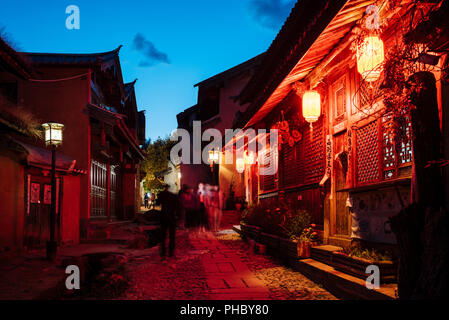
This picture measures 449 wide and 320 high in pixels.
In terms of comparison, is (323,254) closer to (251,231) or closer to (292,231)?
(292,231)

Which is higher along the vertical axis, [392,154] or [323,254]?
[392,154]

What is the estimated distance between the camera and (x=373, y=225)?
695cm

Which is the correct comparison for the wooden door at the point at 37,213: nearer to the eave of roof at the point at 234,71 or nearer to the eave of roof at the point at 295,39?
the eave of roof at the point at 295,39

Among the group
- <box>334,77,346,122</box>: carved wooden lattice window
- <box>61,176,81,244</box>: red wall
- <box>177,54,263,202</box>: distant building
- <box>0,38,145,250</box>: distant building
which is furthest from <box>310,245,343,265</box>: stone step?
<box>177,54,263,202</box>: distant building

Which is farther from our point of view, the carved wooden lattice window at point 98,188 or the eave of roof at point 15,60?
the carved wooden lattice window at point 98,188

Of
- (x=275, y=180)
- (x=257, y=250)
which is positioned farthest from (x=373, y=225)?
(x=275, y=180)

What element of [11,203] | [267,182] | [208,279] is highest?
[267,182]

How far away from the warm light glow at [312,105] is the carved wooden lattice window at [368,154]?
1524 mm

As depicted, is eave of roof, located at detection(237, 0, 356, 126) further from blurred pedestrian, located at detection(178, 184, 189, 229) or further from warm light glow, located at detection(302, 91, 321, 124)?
blurred pedestrian, located at detection(178, 184, 189, 229)

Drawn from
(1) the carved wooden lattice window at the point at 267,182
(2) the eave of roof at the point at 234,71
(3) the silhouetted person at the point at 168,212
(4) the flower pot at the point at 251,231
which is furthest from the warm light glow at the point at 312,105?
(2) the eave of roof at the point at 234,71

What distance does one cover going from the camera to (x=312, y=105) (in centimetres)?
916

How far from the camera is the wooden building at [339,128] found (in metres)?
6.14

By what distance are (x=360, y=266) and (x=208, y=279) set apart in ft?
11.5

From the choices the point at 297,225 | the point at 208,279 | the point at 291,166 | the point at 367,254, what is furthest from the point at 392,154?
the point at 291,166
